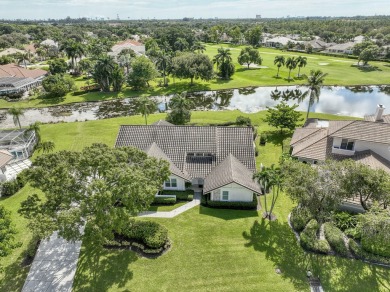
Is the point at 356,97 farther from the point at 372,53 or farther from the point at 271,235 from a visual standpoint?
the point at 271,235

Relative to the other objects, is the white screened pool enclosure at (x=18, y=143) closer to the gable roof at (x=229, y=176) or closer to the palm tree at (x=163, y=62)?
the gable roof at (x=229, y=176)

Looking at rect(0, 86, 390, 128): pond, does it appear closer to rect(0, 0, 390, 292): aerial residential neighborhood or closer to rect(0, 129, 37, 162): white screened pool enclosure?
rect(0, 0, 390, 292): aerial residential neighborhood

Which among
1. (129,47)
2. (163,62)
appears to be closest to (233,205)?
(163,62)

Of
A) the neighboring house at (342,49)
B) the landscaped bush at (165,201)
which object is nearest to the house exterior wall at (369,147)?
the landscaped bush at (165,201)

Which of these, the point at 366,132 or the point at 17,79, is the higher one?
the point at 17,79

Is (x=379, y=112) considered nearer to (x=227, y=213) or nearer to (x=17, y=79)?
(x=227, y=213)
